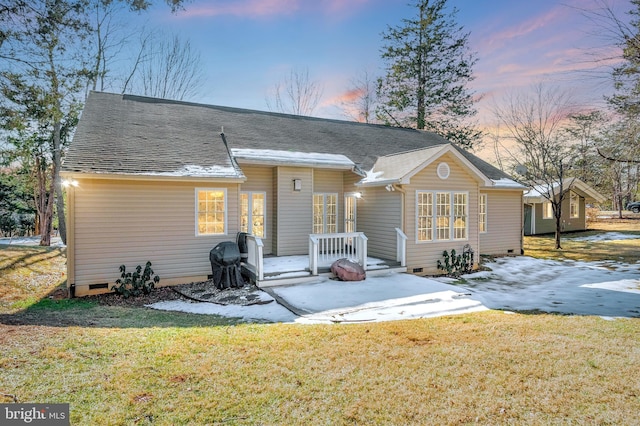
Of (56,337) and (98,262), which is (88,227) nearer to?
(98,262)

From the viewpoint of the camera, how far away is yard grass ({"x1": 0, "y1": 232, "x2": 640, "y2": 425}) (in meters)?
3.26

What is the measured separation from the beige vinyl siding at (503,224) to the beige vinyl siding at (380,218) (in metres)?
5.94

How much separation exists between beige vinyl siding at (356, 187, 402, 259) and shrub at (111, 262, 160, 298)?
679 centimetres

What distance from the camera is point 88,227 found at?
839 centimetres

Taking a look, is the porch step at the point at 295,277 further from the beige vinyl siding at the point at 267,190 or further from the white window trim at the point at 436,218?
the beige vinyl siding at the point at 267,190

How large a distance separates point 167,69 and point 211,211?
17740 mm

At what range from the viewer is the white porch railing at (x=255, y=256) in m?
8.60

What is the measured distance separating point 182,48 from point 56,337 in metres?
22.8

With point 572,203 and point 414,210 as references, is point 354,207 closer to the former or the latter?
point 414,210

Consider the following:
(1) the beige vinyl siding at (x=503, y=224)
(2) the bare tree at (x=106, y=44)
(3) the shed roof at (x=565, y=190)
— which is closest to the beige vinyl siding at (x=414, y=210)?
(1) the beige vinyl siding at (x=503, y=224)

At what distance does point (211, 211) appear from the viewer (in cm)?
969

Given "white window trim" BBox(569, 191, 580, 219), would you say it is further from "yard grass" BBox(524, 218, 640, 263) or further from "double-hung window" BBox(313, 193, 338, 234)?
"double-hung window" BBox(313, 193, 338, 234)

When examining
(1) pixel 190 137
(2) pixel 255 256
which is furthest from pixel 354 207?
(1) pixel 190 137

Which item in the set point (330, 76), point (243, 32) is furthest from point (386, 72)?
point (243, 32)
